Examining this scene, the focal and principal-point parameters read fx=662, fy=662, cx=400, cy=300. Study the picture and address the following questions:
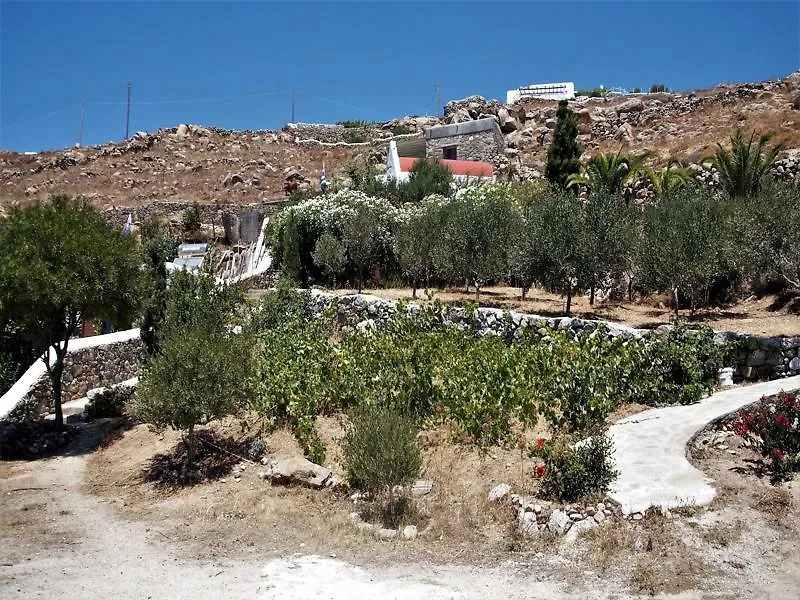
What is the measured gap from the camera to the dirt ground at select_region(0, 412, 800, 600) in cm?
679

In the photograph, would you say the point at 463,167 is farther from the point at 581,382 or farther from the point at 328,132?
the point at 328,132

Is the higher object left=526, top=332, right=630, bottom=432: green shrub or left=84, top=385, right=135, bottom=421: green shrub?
left=526, top=332, right=630, bottom=432: green shrub

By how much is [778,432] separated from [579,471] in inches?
117

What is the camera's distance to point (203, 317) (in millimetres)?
15625

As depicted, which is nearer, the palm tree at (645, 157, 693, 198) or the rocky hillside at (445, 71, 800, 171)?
the palm tree at (645, 157, 693, 198)

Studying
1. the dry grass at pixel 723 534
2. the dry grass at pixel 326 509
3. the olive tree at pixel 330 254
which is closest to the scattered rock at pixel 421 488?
the dry grass at pixel 326 509

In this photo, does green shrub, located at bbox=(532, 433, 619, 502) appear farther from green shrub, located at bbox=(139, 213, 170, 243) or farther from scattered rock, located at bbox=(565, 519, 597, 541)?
green shrub, located at bbox=(139, 213, 170, 243)

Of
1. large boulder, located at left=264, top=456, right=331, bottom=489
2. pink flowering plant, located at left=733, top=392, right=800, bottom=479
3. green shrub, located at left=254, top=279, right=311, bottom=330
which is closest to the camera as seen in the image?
pink flowering plant, located at left=733, top=392, right=800, bottom=479

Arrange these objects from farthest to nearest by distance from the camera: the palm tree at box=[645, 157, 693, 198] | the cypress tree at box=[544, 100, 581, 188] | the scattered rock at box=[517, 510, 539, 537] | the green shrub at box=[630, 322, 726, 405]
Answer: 1. the cypress tree at box=[544, 100, 581, 188]
2. the palm tree at box=[645, 157, 693, 198]
3. the green shrub at box=[630, 322, 726, 405]
4. the scattered rock at box=[517, 510, 539, 537]

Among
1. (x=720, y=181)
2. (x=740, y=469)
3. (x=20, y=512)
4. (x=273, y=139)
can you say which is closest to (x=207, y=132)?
(x=273, y=139)

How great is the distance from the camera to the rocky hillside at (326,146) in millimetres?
36500

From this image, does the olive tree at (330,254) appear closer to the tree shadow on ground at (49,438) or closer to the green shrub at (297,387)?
the green shrub at (297,387)

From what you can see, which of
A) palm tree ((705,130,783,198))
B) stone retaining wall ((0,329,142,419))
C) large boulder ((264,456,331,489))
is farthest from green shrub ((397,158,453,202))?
large boulder ((264,456,331,489))

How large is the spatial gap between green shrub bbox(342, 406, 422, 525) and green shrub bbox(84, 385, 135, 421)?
8740 mm
